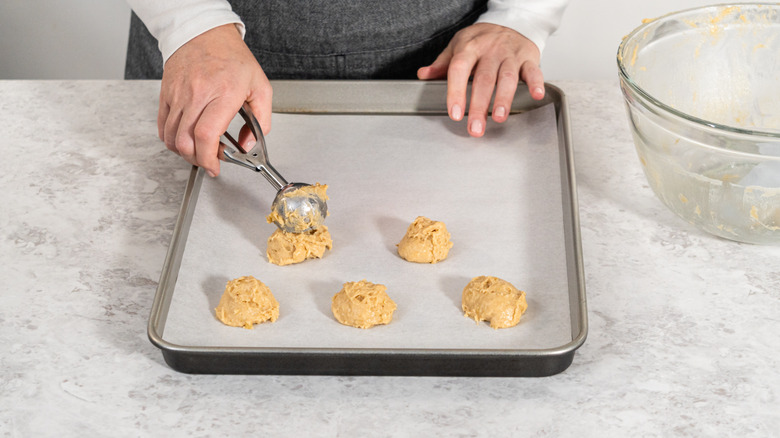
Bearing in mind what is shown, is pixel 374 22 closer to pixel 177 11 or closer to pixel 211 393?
pixel 177 11

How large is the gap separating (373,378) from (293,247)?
0.23 meters

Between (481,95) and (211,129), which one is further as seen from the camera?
(481,95)

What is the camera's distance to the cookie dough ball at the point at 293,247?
3.33ft

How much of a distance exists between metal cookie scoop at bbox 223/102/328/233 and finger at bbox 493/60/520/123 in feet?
1.12

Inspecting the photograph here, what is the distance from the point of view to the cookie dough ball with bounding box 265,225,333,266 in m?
1.02

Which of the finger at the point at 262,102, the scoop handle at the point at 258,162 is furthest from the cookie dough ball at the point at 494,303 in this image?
the finger at the point at 262,102

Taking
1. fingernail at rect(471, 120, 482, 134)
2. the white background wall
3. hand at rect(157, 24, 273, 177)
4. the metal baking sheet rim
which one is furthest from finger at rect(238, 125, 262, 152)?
the white background wall

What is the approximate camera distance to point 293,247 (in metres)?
1.01

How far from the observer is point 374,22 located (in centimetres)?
142

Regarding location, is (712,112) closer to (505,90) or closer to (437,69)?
(505,90)

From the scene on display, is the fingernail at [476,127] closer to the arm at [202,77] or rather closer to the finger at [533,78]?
the finger at [533,78]

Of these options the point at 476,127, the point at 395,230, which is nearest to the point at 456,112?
the point at 476,127

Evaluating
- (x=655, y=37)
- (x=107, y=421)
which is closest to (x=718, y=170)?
(x=655, y=37)

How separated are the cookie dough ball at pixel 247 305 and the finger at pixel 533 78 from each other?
0.58 metres
